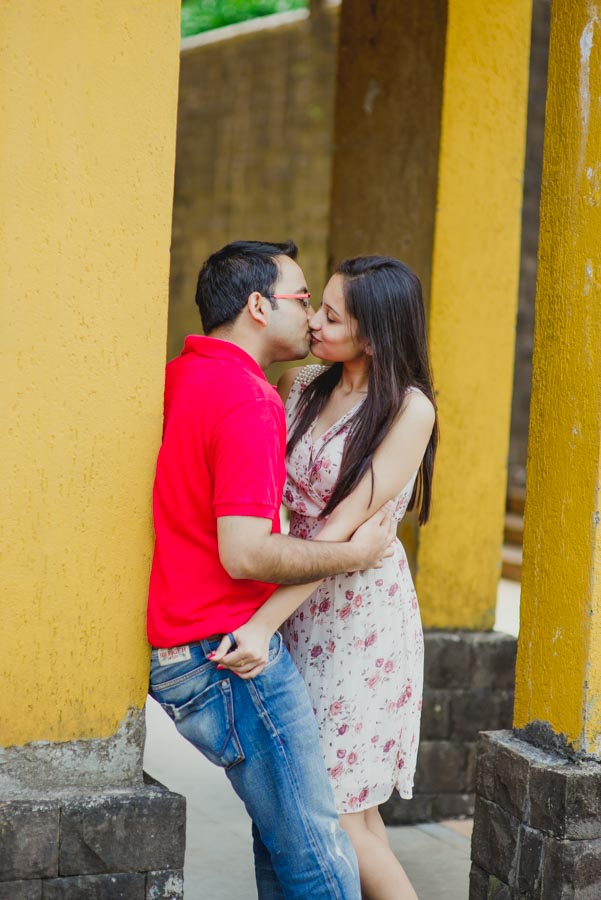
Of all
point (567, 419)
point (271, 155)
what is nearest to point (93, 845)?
point (567, 419)

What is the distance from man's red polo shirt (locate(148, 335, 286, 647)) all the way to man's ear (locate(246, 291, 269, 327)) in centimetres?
10

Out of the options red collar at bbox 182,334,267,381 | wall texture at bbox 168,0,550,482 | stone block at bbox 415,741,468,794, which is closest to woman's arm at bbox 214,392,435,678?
red collar at bbox 182,334,267,381

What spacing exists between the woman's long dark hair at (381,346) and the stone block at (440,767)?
2.00 m

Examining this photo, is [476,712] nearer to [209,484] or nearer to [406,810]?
[406,810]

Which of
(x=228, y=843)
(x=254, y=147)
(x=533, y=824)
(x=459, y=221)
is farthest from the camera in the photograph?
(x=254, y=147)

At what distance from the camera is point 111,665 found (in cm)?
262

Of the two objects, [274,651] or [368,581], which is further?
[368,581]

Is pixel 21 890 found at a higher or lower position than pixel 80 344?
lower

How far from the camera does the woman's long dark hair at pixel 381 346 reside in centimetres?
281

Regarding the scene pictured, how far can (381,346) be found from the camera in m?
2.85

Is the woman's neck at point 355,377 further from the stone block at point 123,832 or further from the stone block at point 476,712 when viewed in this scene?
the stone block at point 476,712

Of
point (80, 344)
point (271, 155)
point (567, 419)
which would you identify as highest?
point (271, 155)

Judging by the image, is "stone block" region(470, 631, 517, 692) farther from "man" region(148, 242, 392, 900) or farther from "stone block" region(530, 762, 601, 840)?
"man" region(148, 242, 392, 900)

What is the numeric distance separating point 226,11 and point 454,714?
15527 millimetres
